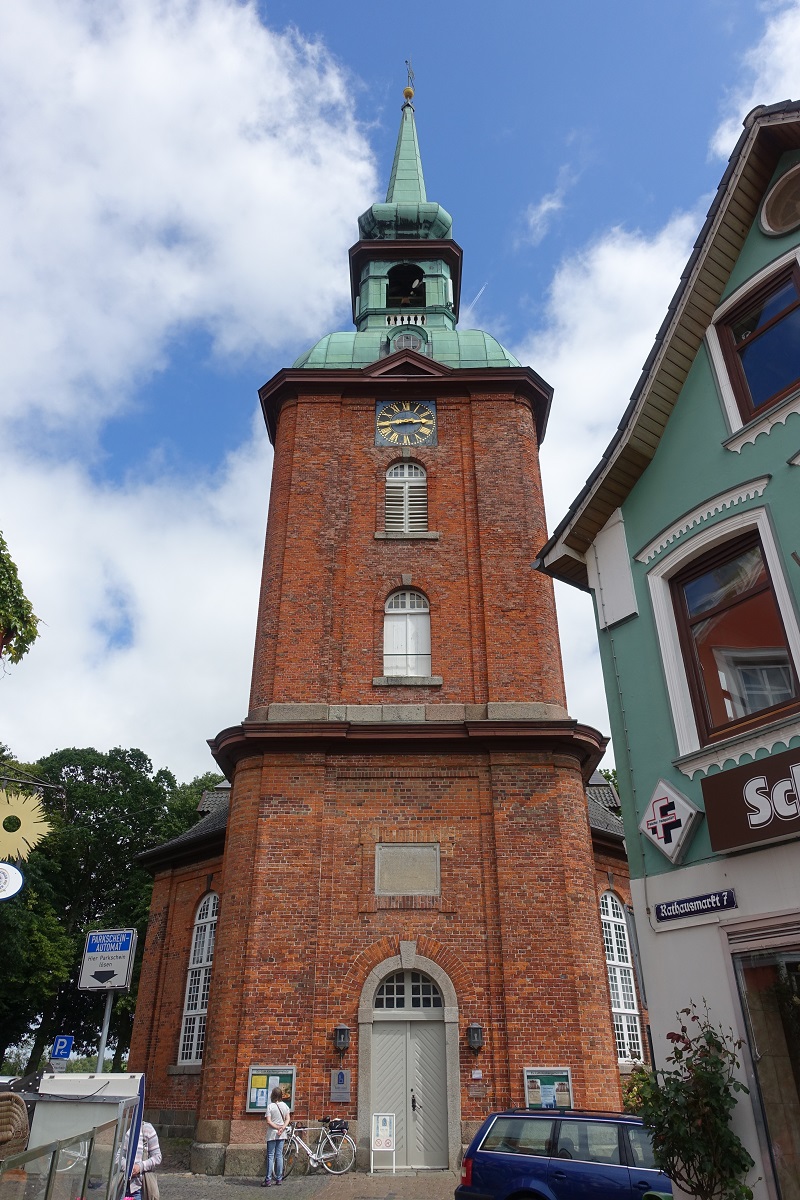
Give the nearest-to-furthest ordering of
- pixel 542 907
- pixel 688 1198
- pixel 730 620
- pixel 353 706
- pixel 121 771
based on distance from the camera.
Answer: pixel 688 1198 → pixel 730 620 → pixel 542 907 → pixel 353 706 → pixel 121 771

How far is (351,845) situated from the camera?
54.2 feet

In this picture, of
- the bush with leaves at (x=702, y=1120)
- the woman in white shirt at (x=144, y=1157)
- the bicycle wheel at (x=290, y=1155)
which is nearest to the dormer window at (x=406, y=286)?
the bicycle wheel at (x=290, y=1155)

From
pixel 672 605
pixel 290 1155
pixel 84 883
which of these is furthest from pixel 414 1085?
pixel 84 883

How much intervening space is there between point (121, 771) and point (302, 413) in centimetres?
2722

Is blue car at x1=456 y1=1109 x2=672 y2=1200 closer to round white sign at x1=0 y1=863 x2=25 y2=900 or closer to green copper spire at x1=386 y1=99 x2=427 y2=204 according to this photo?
round white sign at x1=0 y1=863 x2=25 y2=900

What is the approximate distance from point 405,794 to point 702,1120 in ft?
32.9

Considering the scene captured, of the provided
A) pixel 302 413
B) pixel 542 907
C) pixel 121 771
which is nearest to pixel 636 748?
pixel 542 907

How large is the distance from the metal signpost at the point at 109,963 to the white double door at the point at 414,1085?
5.54 metres

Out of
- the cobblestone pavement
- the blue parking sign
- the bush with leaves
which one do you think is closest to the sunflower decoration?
the bush with leaves

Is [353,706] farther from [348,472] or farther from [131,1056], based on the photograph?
[131,1056]

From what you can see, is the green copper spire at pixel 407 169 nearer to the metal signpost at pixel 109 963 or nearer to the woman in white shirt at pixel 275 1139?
the metal signpost at pixel 109 963

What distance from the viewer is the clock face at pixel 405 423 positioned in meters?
22.0

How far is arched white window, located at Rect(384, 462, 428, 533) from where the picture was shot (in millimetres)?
20844

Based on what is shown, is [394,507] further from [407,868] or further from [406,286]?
[406,286]
